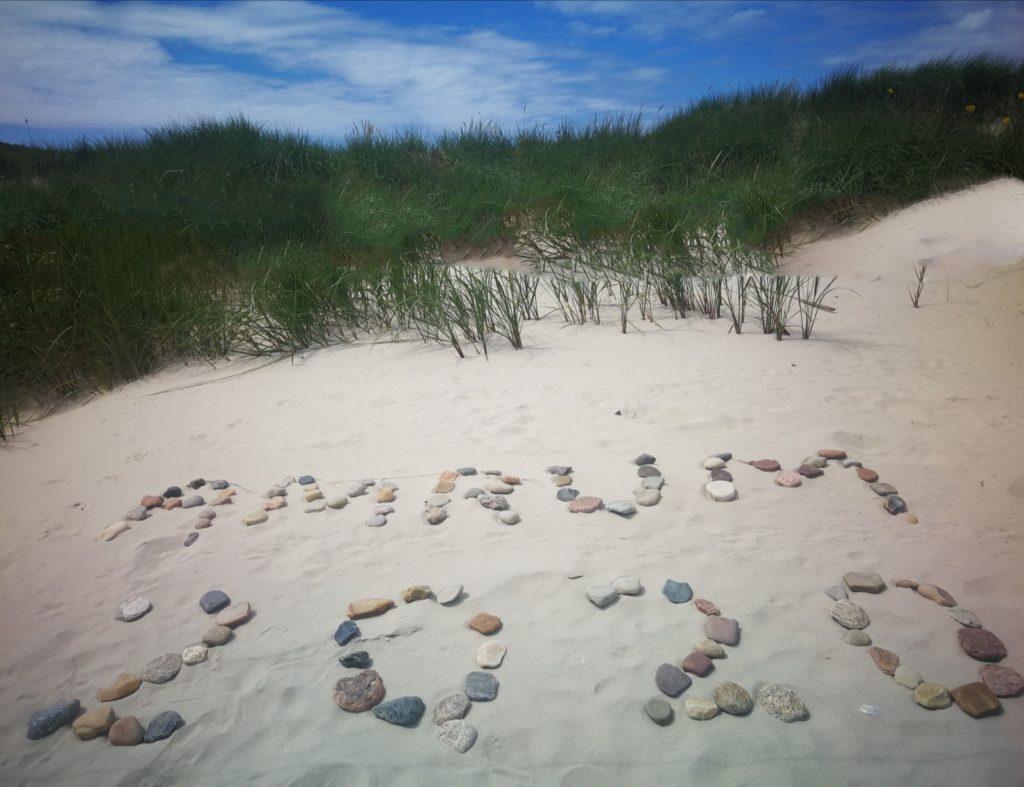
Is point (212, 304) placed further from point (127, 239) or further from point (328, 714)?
point (328, 714)

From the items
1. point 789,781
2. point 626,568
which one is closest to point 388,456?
point 626,568

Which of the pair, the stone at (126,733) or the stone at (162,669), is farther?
the stone at (162,669)

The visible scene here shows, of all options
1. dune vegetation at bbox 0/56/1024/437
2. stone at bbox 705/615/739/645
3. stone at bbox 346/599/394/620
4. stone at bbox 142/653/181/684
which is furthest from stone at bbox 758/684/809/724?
dune vegetation at bbox 0/56/1024/437

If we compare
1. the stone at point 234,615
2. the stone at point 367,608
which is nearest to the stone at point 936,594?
the stone at point 367,608

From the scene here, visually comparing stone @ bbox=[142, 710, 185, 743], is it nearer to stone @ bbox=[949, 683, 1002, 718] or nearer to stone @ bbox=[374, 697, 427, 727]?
stone @ bbox=[374, 697, 427, 727]

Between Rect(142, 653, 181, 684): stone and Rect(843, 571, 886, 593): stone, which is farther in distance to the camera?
Rect(843, 571, 886, 593): stone

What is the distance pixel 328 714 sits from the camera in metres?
1.54

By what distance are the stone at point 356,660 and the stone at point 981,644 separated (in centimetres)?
151

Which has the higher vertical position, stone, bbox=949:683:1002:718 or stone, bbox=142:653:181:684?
stone, bbox=142:653:181:684

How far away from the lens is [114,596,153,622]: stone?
1989mm

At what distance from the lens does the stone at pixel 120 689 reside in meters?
1.65

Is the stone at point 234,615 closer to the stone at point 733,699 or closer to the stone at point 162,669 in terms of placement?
the stone at point 162,669

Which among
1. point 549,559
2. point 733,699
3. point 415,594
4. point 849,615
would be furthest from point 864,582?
point 415,594

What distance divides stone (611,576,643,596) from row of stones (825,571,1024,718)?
1.69ft
